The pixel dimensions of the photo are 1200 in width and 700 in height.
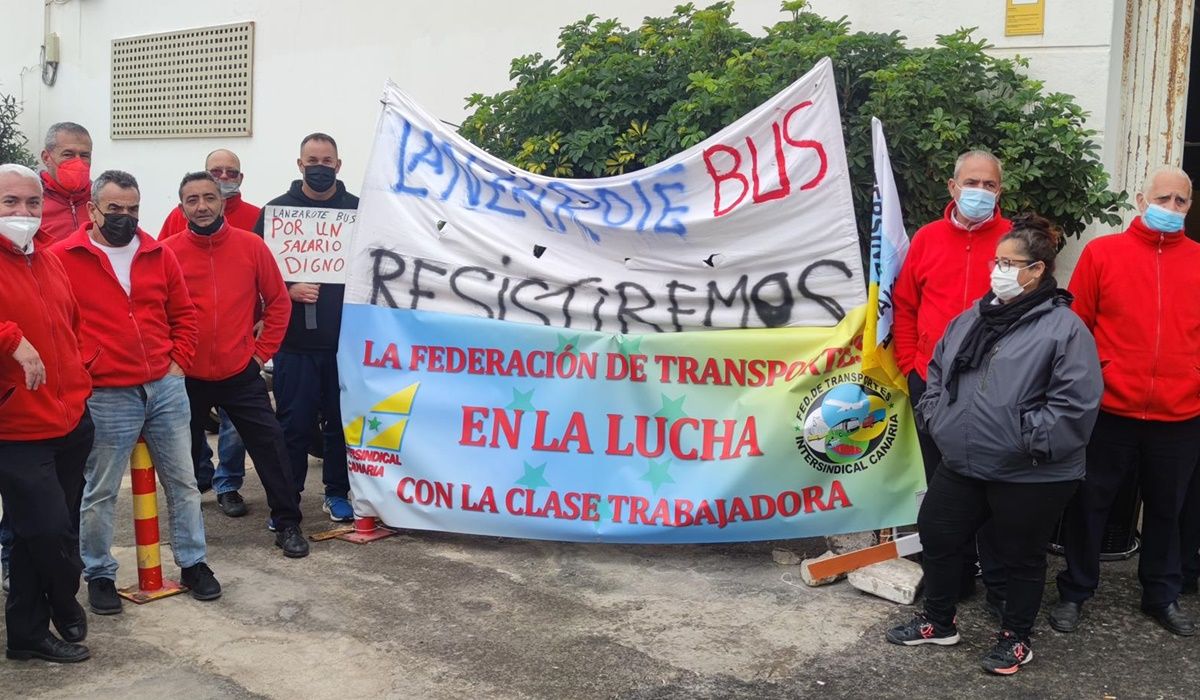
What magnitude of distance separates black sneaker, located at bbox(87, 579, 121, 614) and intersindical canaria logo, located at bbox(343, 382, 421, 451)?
4.55 feet

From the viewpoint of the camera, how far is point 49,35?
1330cm

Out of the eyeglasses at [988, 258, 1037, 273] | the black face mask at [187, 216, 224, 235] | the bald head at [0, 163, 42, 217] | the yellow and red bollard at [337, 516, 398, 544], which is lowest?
the yellow and red bollard at [337, 516, 398, 544]

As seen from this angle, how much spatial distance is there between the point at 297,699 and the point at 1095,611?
3303 mm

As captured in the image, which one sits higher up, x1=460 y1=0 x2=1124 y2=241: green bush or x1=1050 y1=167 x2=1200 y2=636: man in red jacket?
x1=460 y1=0 x2=1124 y2=241: green bush

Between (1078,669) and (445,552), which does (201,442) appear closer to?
(445,552)

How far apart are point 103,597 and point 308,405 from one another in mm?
1571

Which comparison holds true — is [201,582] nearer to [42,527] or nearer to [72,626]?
[72,626]

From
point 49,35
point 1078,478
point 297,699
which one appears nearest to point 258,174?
point 49,35

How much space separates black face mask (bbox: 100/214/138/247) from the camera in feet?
15.8

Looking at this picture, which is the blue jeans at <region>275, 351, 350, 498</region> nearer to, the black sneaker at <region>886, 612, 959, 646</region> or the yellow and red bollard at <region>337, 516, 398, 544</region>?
the yellow and red bollard at <region>337, 516, 398, 544</region>

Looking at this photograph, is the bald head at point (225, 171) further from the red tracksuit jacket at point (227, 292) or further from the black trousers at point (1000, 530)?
the black trousers at point (1000, 530)

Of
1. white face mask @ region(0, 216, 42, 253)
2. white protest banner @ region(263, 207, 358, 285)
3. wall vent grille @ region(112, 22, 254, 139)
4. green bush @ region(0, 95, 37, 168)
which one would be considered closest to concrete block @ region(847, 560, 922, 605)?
white protest banner @ region(263, 207, 358, 285)

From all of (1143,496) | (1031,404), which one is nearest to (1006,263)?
(1031,404)

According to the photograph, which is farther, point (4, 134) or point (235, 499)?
point (4, 134)
